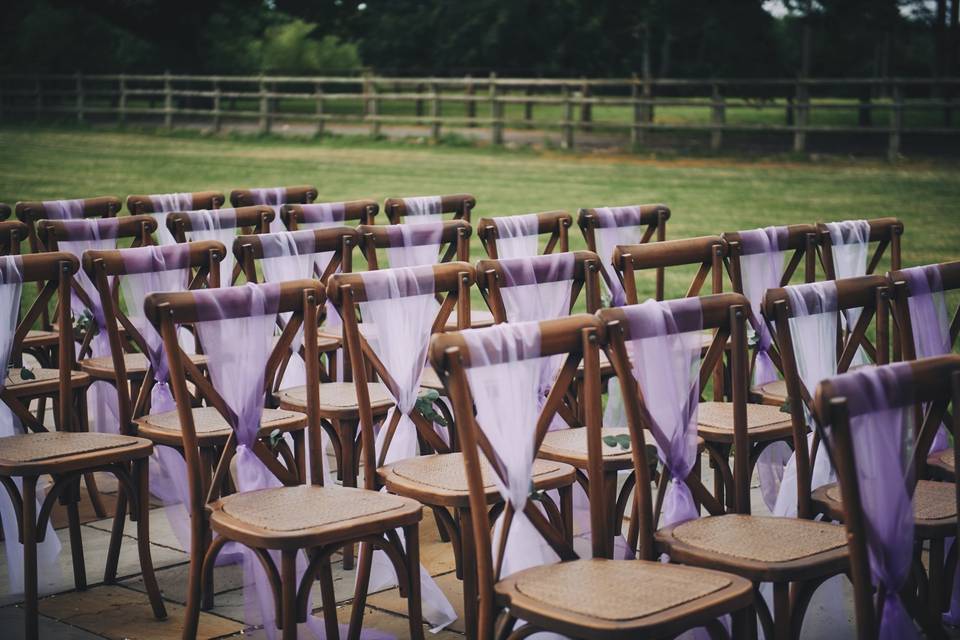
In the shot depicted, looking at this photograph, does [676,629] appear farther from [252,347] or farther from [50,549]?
[50,549]

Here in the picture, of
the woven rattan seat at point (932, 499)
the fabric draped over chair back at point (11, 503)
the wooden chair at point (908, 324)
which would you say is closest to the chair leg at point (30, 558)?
the fabric draped over chair back at point (11, 503)

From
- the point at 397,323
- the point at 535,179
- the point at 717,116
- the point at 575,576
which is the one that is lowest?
the point at 575,576

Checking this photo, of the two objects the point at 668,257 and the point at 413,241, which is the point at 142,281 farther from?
the point at 668,257

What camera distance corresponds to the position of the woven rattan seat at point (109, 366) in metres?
5.54

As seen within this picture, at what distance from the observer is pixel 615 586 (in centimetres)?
319

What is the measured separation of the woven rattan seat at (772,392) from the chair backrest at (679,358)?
125 centimetres

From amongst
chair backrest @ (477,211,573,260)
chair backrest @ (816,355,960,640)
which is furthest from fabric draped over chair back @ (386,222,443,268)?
chair backrest @ (816,355,960,640)

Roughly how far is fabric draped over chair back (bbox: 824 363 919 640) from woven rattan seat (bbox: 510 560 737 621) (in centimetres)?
39

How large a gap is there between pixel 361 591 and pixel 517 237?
243cm

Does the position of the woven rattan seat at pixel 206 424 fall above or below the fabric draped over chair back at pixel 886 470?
below

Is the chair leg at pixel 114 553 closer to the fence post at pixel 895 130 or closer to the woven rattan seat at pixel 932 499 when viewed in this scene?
the woven rattan seat at pixel 932 499

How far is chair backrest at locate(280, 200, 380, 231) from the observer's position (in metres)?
7.00

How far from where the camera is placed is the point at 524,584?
3236 mm

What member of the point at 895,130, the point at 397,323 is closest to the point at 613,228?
the point at 397,323
